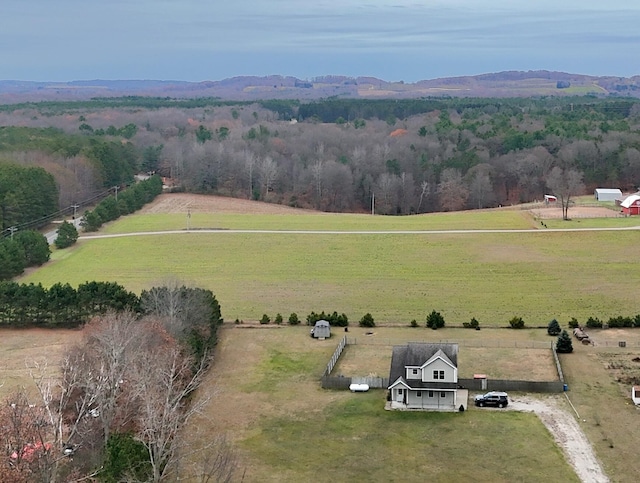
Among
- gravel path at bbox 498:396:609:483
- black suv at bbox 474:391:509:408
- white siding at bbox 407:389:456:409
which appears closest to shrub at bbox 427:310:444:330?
gravel path at bbox 498:396:609:483

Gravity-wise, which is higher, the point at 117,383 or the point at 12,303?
the point at 117,383

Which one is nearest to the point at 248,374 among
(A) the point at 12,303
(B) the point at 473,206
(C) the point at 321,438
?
(C) the point at 321,438

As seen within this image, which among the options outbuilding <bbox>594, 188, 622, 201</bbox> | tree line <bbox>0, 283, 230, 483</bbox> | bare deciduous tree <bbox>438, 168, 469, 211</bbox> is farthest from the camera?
bare deciduous tree <bbox>438, 168, 469, 211</bbox>

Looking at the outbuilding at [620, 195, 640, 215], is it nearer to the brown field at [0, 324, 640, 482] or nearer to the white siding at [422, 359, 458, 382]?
the brown field at [0, 324, 640, 482]

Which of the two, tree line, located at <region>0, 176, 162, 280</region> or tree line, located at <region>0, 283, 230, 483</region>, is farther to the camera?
tree line, located at <region>0, 176, 162, 280</region>

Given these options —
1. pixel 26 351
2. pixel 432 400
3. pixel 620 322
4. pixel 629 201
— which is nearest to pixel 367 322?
pixel 432 400

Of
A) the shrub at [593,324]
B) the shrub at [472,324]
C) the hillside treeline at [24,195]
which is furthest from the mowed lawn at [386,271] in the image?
the hillside treeline at [24,195]

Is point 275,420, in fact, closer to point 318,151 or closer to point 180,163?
point 180,163

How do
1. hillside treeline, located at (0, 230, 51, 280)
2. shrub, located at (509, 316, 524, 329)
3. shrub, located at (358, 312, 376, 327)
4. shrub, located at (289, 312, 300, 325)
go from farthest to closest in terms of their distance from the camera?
hillside treeline, located at (0, 230, 51, 280), shrub, located at (289, 312, 300, 325), shrub, located at (358, 312, 376, 327), shrub, located at (509, 316, 524, 329)
